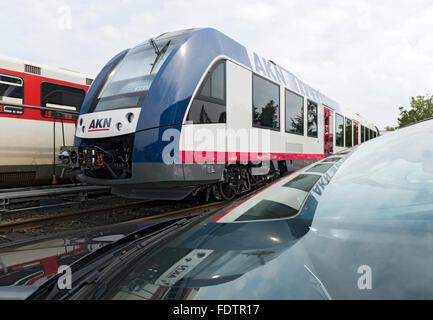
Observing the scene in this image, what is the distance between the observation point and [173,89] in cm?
462

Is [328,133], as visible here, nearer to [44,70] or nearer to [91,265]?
[44,70]

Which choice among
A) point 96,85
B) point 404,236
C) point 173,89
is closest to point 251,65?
point 173,89

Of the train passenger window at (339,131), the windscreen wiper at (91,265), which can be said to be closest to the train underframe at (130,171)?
the windscreen wiper at (91,265)

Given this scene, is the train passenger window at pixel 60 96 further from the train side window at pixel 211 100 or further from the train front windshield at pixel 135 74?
the train side window at pixel 211 100

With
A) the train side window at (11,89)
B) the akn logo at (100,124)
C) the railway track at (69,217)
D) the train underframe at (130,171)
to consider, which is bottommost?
the railway track at (69,217)

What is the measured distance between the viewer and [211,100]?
495 centimetres

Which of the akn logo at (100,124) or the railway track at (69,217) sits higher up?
the akn logo at (100,124)

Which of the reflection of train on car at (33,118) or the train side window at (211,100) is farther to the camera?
the reflection of train on car at (33,118)

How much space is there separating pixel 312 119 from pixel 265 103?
293 cm

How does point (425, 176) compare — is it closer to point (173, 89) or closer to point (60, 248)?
point (60, 248)

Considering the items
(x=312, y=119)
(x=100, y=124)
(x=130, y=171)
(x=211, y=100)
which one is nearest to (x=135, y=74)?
(x=100, y=124)

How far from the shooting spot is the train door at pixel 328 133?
9734 mm
